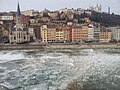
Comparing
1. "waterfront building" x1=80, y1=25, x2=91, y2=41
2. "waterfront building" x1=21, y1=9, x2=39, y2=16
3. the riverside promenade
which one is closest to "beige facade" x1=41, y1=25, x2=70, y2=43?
"waterfront building" x1=80, y1=25, x2=91, y2=41

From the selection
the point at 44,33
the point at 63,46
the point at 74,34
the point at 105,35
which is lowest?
the point at 63,46

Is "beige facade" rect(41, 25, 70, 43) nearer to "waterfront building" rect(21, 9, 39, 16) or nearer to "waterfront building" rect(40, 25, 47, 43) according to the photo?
"waterfront building" rect(40, 25, 47, 43)

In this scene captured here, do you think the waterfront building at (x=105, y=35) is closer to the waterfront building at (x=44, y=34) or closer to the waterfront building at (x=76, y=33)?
the waterfront building at (x=76, y=33)

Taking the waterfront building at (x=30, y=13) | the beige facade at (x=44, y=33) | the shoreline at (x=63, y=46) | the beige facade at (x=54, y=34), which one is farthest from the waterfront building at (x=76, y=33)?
the waterfront building at (x=30, y=13)

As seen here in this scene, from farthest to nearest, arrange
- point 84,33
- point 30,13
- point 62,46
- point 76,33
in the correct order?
point 30,13
point 84,33
point 76,33
point 62,46

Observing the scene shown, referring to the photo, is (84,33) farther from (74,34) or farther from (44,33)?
(44,33)

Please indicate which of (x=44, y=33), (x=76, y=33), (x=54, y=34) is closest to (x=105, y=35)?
(x=76, y=33)

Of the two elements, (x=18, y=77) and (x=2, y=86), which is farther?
(x=18, y=77)

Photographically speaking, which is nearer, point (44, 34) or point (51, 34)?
point (51, 34)

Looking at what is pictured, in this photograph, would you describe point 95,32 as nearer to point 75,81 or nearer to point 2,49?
point 2,49

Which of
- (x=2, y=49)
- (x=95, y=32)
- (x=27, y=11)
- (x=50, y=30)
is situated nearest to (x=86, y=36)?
(x=95, y=32)

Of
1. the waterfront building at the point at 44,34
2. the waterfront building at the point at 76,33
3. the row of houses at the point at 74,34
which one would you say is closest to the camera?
the waterfront building at the point at 44,34
